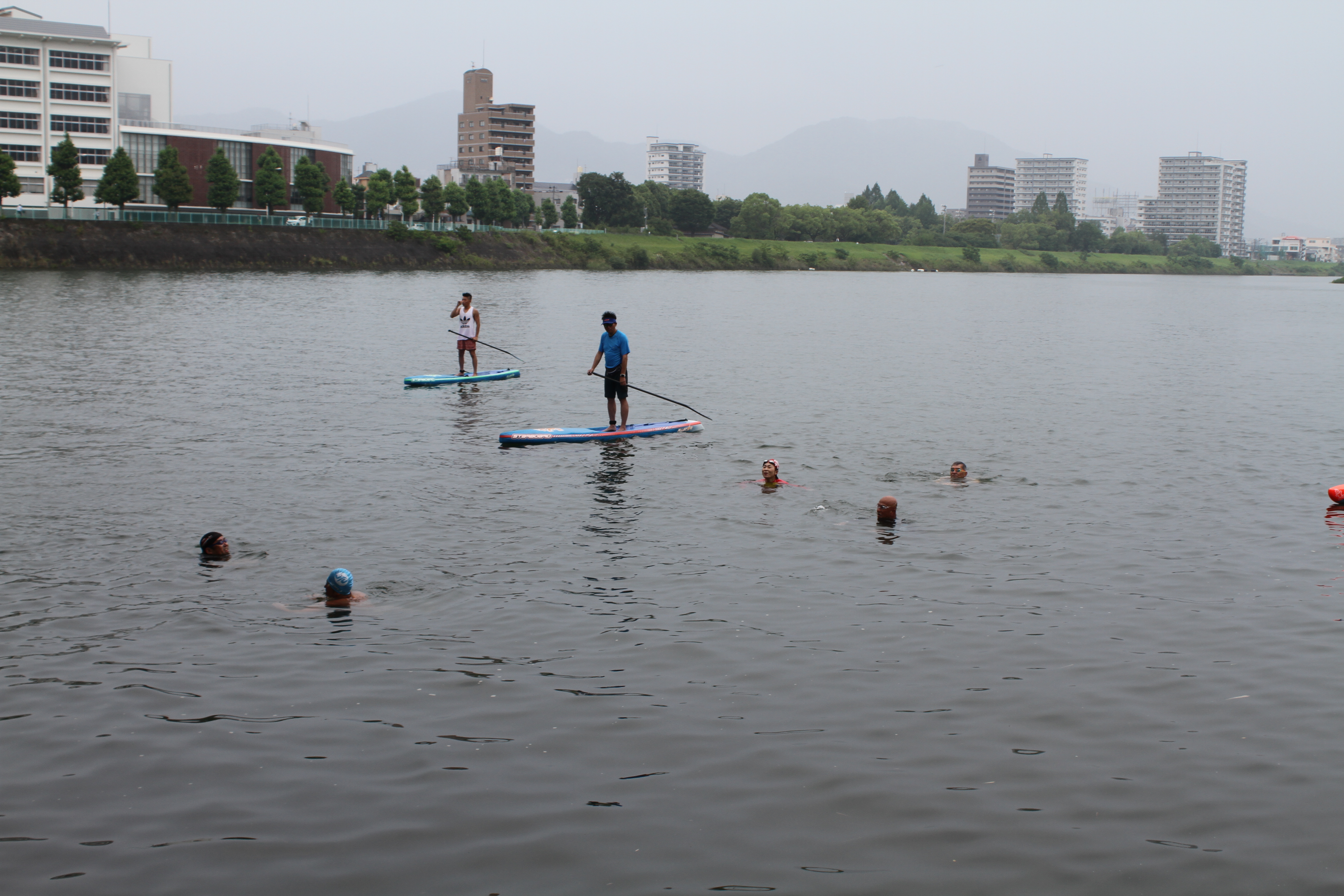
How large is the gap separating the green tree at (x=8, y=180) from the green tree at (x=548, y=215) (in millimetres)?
89865

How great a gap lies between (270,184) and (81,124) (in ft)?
69.1

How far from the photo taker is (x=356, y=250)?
4456 inches

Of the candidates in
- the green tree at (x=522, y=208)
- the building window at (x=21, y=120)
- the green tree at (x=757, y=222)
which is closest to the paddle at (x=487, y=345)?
the building window at (x=21, y=120)

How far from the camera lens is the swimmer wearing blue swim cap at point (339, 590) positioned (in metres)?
14.0

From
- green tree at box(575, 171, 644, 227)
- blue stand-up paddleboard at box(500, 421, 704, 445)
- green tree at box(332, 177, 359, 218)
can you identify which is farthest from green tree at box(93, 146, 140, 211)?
blue stand-up paddleboard at box(500, 421, 704, 445)

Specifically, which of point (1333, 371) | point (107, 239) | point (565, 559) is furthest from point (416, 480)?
point (107, 239)

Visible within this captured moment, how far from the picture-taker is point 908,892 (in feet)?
27.0

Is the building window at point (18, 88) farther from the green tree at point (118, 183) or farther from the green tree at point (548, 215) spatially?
the green tree at point (548, 215)

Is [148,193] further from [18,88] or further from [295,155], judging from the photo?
[295,155]

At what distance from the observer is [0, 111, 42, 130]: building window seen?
115562 millimetres

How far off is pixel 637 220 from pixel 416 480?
6617 inches

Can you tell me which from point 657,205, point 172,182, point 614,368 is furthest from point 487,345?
point 657,205

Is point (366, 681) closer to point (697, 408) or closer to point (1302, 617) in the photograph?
point (1302, 617)

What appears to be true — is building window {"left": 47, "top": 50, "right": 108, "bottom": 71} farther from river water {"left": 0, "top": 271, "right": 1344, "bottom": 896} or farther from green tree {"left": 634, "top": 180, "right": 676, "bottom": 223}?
river water {"left": 0, "top": 271, "right": 1344, "bottom": 896}
